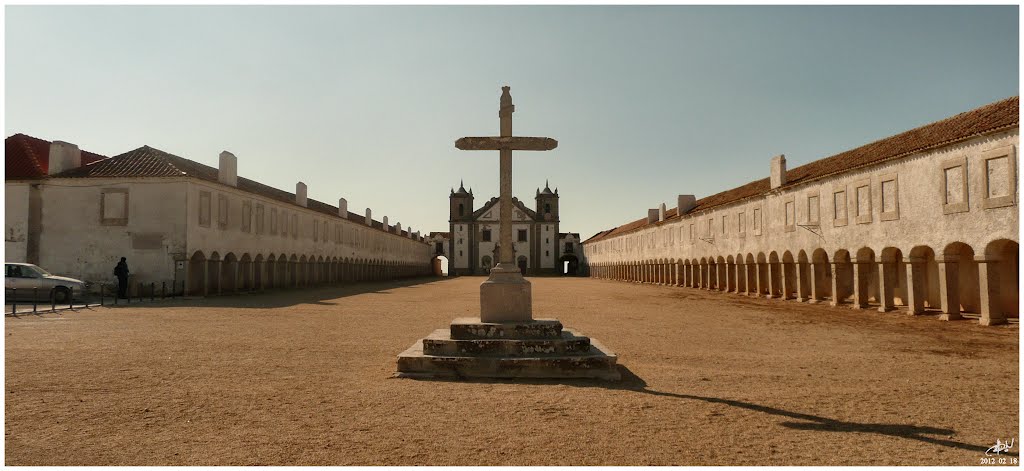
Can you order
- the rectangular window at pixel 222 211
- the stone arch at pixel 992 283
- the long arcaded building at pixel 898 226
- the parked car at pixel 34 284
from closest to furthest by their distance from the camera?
the stone arch at pixel 992 283 → the long arcaded building at pixel 898 226 → the parked car at pixel 34 284 → the rectangular window at pixel 222 211

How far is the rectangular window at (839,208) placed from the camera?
69.8ft

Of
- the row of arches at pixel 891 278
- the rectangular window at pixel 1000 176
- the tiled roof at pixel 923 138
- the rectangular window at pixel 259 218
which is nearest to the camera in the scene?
the rectangular window at pixel 1000 176

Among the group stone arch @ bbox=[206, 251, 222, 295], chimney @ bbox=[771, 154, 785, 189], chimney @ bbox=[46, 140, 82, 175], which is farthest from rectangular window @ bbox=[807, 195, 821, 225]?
chimney @ bbox=[46, 140, 82, 175]

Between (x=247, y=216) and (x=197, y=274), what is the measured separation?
4.93 meters

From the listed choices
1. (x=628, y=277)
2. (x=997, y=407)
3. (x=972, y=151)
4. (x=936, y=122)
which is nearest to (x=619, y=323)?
(x=997, y=407)

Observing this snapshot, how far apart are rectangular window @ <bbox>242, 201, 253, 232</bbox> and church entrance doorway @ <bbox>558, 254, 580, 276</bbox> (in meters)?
56.9

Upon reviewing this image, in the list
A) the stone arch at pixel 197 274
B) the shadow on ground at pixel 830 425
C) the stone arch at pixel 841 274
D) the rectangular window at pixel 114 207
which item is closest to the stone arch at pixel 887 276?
the stone arch at pixel 841 274

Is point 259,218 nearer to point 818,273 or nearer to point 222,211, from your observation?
point 222,211

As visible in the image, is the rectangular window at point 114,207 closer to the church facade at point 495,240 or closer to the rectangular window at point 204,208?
the rectangular window at point 204,208

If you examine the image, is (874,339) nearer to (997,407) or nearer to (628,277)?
(997,407)

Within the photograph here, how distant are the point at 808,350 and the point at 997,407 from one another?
13.9 ft

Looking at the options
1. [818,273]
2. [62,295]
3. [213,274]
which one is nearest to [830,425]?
[818,273]

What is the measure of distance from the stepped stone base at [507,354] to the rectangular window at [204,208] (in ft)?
68.4

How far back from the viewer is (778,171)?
1063 inches
